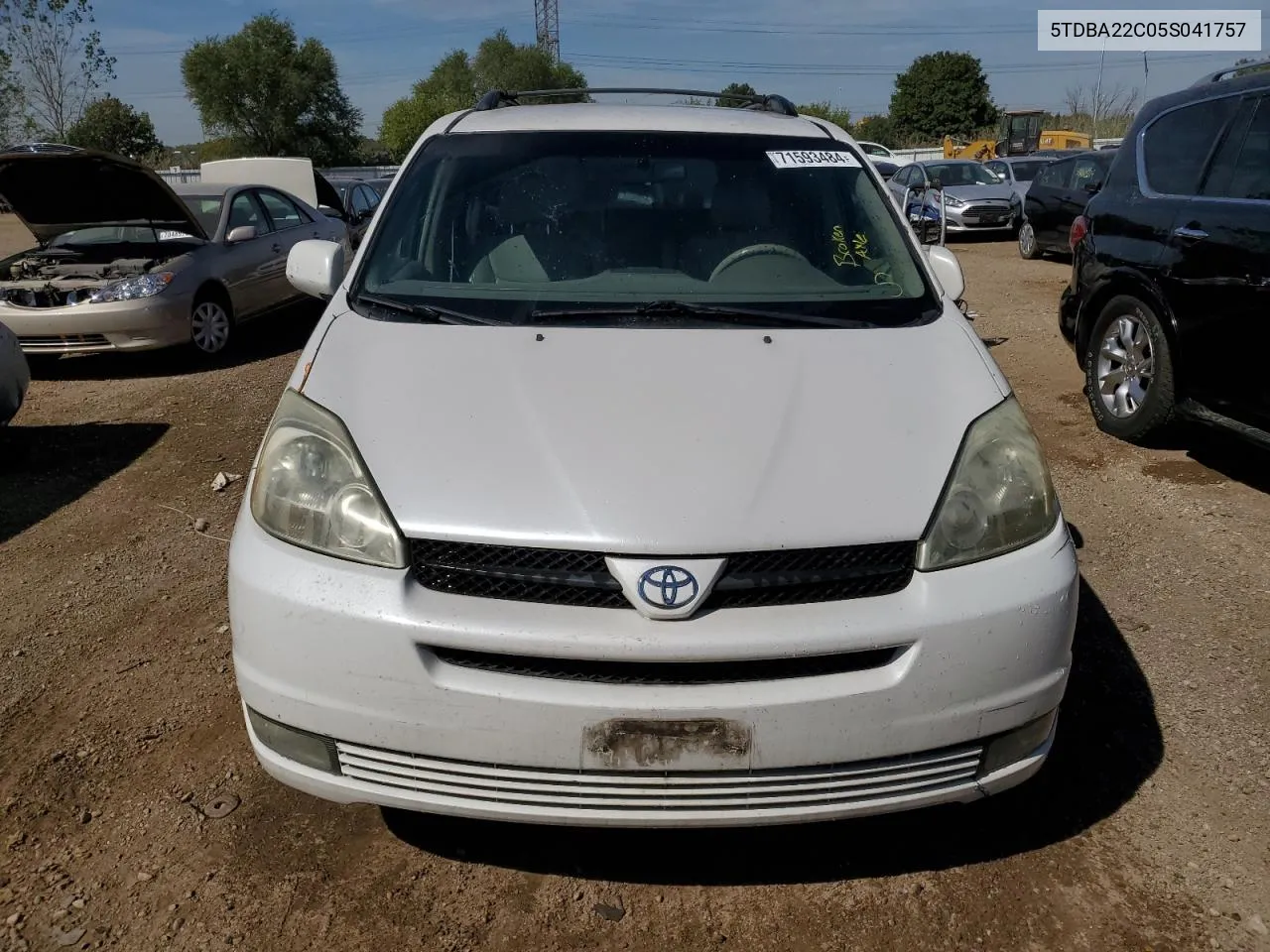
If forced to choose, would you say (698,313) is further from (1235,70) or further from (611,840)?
(1235,70)

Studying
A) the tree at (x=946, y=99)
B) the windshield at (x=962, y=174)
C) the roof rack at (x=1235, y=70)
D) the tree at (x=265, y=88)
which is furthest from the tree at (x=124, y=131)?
the tree at (x=946, y=99)

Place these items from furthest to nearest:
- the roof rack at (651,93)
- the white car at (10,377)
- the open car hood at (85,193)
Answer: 1. the open car hood at (85,193)
2. the white car at (10,377)
3. the roof rack at (651,93)

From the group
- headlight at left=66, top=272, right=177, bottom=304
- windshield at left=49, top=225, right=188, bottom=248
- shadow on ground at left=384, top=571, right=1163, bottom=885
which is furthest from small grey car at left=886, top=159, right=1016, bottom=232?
shadow on ground at left=384, top=571, right=1163, bottom=885

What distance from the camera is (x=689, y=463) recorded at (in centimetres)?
212

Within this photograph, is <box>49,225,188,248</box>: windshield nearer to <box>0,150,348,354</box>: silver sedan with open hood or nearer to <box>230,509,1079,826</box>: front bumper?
<box>0,150,348,354</box>: silver sedan with open hood

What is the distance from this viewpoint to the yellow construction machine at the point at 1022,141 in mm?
37000

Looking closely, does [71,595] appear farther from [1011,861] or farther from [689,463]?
[1011,861]

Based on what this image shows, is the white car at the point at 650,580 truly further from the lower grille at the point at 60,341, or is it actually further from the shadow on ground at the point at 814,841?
the lower grille at the point at 60,341

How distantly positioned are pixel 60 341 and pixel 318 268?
5670 millimetres

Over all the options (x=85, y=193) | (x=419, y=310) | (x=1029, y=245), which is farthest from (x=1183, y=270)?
(x=1029, y=245)

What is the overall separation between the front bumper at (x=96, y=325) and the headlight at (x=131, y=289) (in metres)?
0.05

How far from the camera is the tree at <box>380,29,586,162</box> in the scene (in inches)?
2810

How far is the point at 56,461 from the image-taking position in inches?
224

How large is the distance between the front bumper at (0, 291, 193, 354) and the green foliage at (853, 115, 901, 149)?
221 feet
